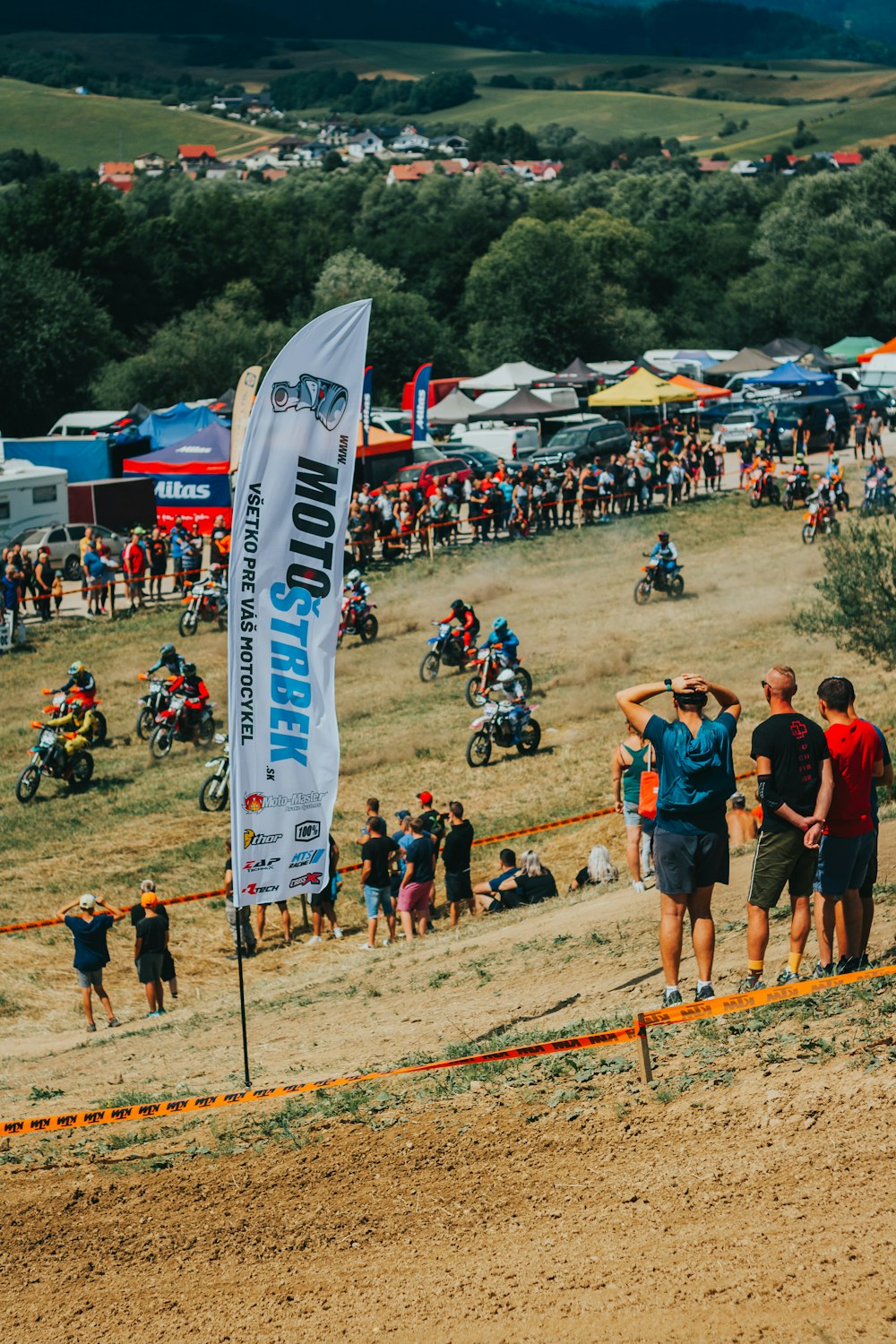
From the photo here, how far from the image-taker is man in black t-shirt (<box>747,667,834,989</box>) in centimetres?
785

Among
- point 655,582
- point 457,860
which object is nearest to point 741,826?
point 457,860

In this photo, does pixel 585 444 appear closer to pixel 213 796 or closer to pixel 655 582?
pixel 655 582

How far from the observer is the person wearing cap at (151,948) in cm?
1284

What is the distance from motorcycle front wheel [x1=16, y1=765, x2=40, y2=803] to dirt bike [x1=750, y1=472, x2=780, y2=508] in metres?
24.4

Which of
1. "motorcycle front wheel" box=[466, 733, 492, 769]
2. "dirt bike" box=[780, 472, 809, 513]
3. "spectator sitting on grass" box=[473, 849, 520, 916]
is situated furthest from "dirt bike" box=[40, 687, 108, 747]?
"dirt bike" box=[780, 472, 809, 513]

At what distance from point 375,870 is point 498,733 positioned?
6872 millimetres

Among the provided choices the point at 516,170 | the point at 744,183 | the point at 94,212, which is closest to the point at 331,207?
the point at 94,212

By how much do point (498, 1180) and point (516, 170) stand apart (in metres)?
184

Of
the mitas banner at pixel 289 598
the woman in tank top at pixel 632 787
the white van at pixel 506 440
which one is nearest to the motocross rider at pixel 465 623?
the woman in tank top at pixel 632 787

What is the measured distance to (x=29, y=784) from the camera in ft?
66.8

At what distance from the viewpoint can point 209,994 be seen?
45.1 ft

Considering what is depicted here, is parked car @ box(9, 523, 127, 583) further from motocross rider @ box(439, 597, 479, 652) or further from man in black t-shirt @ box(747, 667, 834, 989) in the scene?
man in black t-shirt @ box(747, 667, 834, 989)

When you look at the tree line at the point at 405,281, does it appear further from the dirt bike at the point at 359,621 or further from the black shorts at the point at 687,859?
the black shorts at the point at 687,859

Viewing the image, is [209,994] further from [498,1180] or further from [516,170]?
[516,170]
